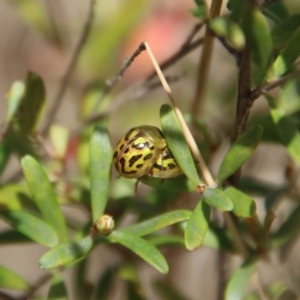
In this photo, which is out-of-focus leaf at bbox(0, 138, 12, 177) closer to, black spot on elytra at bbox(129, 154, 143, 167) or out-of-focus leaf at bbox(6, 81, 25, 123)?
out-of-focus leaf at bbox(6, 81, 25, 123)

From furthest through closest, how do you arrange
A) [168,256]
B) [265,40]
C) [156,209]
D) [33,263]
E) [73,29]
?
[33,263]
[73,29]
[168,256]
[156,209]
[265,40]

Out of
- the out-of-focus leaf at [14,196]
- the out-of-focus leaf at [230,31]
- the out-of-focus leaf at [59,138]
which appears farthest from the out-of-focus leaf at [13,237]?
the out-of-focus leaf at [230,31]

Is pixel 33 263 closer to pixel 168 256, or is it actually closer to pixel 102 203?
pixel 168 256


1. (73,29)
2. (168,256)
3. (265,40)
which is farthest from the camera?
(73,29)

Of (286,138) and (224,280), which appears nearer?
(286,138)

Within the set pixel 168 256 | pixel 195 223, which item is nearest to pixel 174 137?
pixel 195 223

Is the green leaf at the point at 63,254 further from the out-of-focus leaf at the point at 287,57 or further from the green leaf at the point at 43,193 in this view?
the out-of-focus leaf at the point at 287,57

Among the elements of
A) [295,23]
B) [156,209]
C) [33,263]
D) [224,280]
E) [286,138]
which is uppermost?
[295,23]
